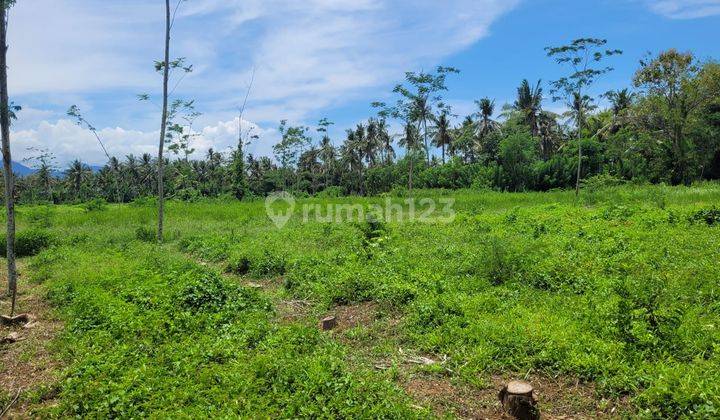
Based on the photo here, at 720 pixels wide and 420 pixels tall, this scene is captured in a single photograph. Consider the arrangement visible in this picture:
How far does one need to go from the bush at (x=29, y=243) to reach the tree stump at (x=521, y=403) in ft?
51.6

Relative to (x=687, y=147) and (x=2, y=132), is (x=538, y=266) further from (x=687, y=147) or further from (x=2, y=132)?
(x=687, y=147)

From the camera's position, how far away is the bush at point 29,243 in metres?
14.3

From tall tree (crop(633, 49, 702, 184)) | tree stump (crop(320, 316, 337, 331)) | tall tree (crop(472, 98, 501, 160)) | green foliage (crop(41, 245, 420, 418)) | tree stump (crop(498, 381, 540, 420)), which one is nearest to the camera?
tree stump (crop(498, 381, 540, 420))

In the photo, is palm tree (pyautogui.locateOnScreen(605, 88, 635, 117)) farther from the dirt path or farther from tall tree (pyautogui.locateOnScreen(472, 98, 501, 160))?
the dirt path

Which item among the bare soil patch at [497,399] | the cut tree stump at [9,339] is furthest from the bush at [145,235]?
the bare soil patch at [497,399]

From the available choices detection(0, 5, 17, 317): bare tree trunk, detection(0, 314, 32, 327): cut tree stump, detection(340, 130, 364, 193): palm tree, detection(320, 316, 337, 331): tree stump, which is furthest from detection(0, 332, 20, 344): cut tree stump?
detection(340, 130, 364, 193): palm tree

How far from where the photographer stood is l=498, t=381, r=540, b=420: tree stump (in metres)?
4.03

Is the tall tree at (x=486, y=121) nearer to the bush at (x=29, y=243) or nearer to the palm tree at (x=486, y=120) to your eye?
the palm tree at (x=486, y=120)

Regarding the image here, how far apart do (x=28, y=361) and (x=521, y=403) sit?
20.1 feet

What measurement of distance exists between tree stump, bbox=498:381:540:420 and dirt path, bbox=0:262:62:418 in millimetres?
4768

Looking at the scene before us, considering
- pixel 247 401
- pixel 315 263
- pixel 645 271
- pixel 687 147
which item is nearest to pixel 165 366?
pixel 247 401

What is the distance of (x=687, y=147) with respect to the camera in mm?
32375

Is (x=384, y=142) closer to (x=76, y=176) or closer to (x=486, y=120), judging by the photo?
(x=486, y=120)

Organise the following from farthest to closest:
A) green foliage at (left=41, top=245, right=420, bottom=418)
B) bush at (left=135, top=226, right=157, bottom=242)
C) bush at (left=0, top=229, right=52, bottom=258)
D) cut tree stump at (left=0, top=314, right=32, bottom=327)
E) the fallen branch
→ bush at (left=135, top=226, right=157, bottom=242)
bush at (left=0, top=229, right=52, bottom=258)
cut tree stump at (left=0, top=314, right=32, bottom=327)
the fallen branch
green foliage at (left=41, top=245, right=420, bottom=418)
